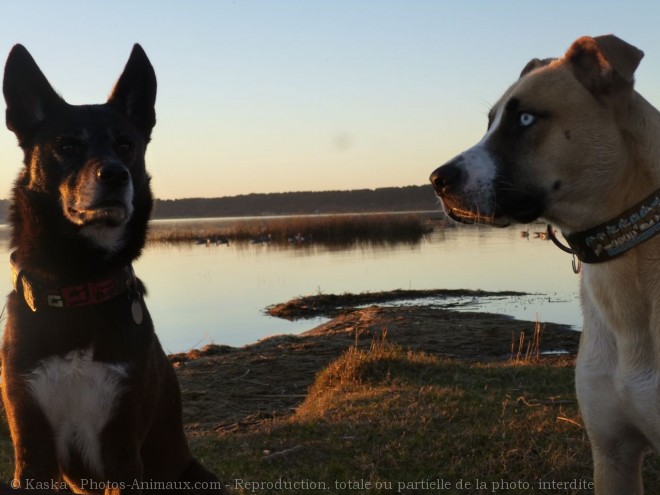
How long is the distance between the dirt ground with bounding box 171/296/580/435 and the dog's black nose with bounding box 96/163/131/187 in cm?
435

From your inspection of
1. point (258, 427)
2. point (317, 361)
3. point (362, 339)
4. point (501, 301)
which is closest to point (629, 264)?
point (258, 427)

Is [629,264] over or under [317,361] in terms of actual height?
over

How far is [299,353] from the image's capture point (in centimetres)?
1217

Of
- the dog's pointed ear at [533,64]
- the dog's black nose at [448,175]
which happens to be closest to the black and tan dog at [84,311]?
the dog's black nose at [448,175]

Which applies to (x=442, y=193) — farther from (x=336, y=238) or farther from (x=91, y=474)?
(x=336, y=238)

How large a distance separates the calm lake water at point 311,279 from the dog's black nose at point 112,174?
921cm

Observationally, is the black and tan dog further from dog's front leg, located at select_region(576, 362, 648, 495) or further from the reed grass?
the reed grass

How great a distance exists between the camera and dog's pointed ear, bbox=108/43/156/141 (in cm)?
416

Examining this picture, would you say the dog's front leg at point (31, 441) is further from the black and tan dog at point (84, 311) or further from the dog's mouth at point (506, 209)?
the dog's mouth at point (506, 209)

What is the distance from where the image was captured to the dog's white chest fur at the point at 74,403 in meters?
3.20

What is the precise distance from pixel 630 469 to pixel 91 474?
8.57ft

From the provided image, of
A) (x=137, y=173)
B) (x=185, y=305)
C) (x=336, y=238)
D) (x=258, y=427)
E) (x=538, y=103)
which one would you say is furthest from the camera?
(x=336, y=238)

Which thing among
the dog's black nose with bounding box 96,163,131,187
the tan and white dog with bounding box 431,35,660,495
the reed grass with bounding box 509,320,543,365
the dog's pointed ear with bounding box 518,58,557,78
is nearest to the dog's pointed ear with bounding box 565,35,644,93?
the tan and white dog with bounding box 431,35,660,495

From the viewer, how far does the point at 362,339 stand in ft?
45.3
